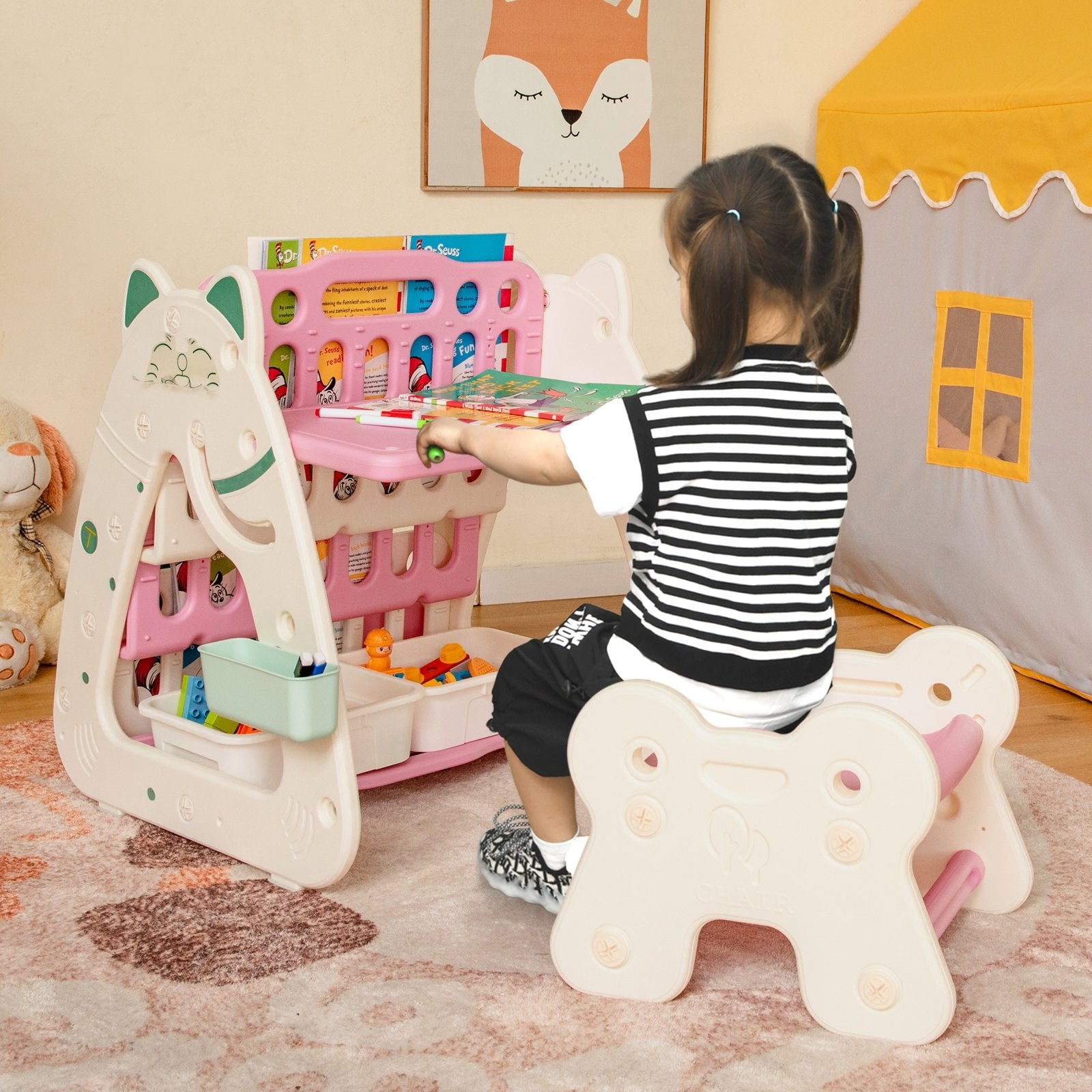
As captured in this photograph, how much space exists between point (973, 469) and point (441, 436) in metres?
1.38

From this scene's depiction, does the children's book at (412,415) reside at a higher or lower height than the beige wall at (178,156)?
lower

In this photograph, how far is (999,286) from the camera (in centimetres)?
240

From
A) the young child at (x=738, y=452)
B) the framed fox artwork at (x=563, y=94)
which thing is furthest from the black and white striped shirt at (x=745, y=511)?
the framed fox artwork at (x=563, y=94)

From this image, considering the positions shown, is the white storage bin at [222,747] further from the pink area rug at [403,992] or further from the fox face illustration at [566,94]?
the fox face illustration at [566,94]

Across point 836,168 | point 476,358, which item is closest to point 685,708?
point 476,358

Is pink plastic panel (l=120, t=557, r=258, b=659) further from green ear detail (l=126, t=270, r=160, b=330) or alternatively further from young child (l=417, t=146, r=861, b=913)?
young child (l=417, t=146, r=861, b=913)

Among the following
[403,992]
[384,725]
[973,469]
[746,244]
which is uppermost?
[746,244]

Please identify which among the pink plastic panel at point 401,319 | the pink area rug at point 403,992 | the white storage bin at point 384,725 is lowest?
the pink area rug at point 403,992

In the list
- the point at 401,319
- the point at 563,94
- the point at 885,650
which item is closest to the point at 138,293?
the point at 401,319

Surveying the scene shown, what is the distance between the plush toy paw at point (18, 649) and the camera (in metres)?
2.17

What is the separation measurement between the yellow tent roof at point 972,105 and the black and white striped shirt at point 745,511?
→ 1131 millimetres

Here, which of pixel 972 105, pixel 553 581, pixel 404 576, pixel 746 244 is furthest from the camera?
pixel 553 581

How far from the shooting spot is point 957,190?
2480 mm

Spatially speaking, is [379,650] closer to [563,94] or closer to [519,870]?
[519,870]
